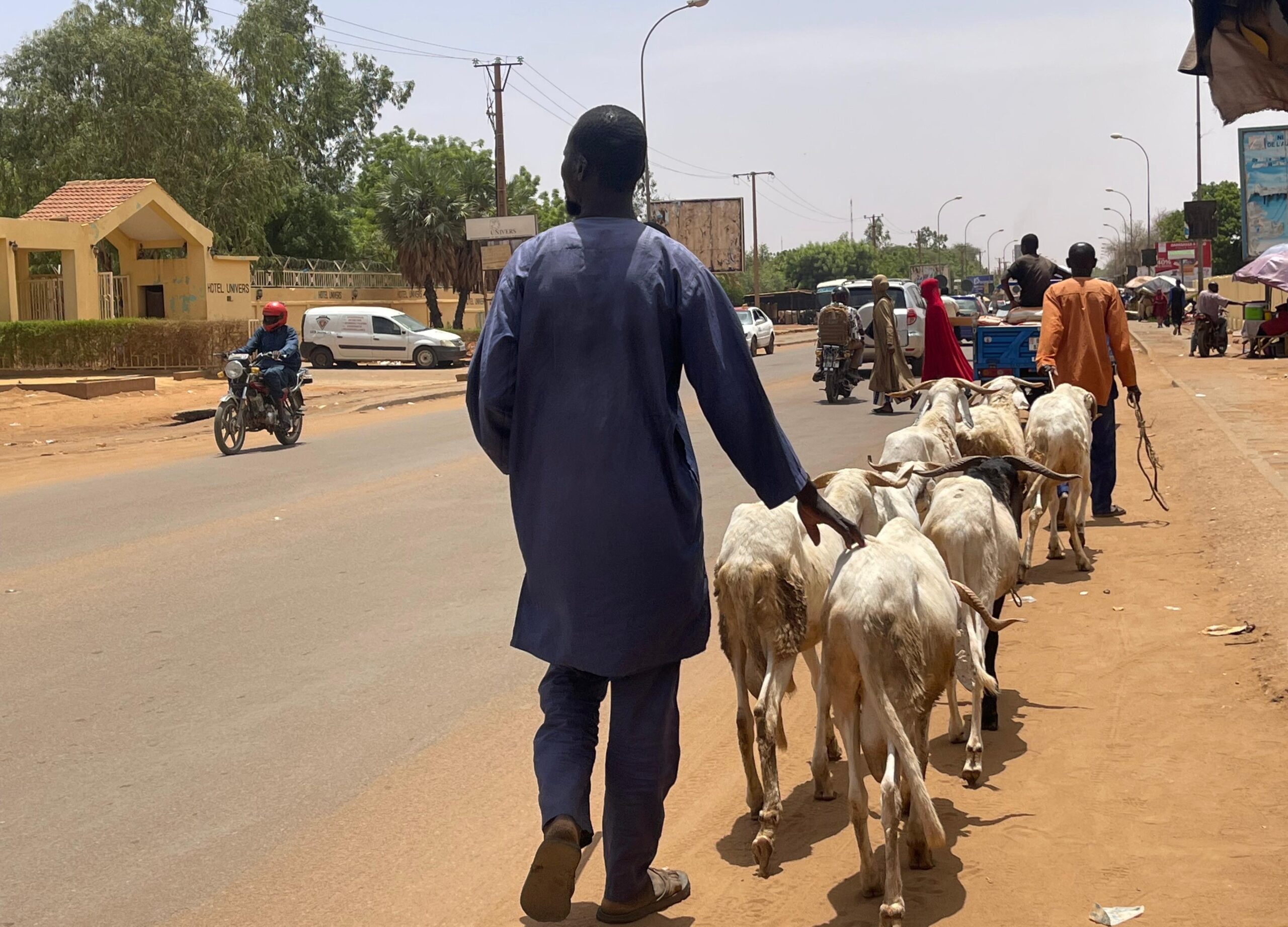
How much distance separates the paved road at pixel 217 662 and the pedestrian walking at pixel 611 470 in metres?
1.34

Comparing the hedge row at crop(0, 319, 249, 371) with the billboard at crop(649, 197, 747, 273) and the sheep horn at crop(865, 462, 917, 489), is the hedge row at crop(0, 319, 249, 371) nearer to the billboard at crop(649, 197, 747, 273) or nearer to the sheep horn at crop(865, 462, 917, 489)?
the billboard at crop(649, 197, 747, 273)

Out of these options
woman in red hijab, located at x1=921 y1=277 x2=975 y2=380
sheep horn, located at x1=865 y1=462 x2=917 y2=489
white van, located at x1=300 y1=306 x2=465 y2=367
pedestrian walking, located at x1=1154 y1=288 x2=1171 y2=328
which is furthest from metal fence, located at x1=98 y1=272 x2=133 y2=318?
pedestrian walking, located at x1=1154 y1=288 x2=1171 y2=328

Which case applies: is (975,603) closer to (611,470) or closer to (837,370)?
(611,470)

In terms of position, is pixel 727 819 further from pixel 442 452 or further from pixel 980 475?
pixel 442 452

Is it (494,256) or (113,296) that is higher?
(494,256)

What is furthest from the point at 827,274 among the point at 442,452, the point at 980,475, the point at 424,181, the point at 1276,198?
the point at 980,475

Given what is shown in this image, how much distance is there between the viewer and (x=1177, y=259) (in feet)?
214

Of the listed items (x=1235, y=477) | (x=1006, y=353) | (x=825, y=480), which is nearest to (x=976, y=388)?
(x=825, y=480)

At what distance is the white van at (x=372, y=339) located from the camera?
122 ft

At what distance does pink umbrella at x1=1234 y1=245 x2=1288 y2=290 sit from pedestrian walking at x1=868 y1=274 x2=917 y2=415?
1246 centimetres

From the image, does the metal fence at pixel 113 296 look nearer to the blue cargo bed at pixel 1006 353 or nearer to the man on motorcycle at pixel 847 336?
the man on motorcycle at pixel 847 336

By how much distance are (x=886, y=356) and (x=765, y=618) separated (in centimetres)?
1599

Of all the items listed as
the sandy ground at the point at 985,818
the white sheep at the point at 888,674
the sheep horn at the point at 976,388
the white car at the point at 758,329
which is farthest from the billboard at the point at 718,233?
the white sheep at the point at 888,674

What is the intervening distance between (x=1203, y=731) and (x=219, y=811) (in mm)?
3705
